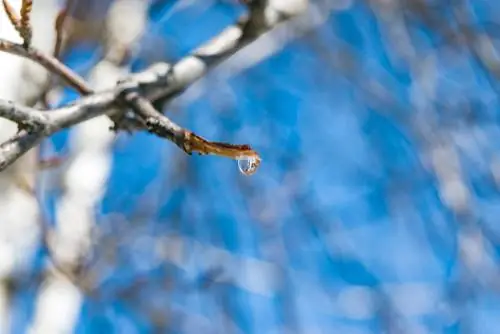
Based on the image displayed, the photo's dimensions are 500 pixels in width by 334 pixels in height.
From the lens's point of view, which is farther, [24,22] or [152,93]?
[152,93]

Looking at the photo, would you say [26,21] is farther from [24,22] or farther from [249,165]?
[249,165]

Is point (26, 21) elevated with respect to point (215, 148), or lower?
elevated

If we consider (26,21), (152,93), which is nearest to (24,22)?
(26,21)

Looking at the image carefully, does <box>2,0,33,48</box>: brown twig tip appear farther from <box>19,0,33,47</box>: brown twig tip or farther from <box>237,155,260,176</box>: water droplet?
<box>237,155,260,176</box>: water droplet

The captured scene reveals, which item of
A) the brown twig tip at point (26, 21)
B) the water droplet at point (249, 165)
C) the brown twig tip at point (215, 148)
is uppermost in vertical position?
the brown twig tip at point (26, 21)

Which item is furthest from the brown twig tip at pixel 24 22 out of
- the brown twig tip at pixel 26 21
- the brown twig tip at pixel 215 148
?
the brown twig tip at pixel 215 148

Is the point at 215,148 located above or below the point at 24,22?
below

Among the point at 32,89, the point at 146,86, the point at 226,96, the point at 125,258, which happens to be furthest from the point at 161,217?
the point at 146,86

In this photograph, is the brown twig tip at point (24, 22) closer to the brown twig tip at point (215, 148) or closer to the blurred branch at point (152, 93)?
the blurred branch at point (152, 93)

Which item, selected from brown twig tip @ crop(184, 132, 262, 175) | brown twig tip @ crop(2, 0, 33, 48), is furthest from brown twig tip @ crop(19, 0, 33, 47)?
brown twig tip @ crop(184, 132, 262, 175)
